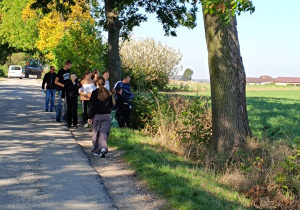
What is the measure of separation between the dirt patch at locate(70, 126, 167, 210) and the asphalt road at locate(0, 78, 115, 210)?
0.18 metres

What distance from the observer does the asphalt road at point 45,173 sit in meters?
7.07

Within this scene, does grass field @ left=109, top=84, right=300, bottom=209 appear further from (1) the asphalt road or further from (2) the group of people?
(1) the asphalt road

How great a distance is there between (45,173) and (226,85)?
4657 mm

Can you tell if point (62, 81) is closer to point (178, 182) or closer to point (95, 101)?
point (95, 101)

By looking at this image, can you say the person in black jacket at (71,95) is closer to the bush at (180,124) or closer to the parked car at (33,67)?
the bush at (180,124)

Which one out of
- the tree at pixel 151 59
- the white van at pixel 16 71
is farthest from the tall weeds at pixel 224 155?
the white van at pixel 16 71

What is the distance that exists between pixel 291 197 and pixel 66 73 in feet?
34.6

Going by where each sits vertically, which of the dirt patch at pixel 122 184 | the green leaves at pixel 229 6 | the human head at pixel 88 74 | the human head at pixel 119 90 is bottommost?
the dirt patch at pixel 122 184

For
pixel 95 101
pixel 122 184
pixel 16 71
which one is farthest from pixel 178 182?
pixel 16 71

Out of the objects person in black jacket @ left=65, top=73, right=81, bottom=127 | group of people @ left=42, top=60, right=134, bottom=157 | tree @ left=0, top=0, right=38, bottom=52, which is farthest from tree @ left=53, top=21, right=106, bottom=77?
tree @ left=0, top=0, right=38, bottom=52

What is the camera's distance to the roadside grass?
6.94 meters

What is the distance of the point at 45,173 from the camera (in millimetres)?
8930

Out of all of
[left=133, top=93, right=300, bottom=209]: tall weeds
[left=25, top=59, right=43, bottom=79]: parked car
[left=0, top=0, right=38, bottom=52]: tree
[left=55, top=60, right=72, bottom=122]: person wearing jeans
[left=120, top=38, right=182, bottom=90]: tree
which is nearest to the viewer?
[left=133, top=93, right=300, bottom=209]: tall weeds

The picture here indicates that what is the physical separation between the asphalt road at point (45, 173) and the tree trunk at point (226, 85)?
322 cm
